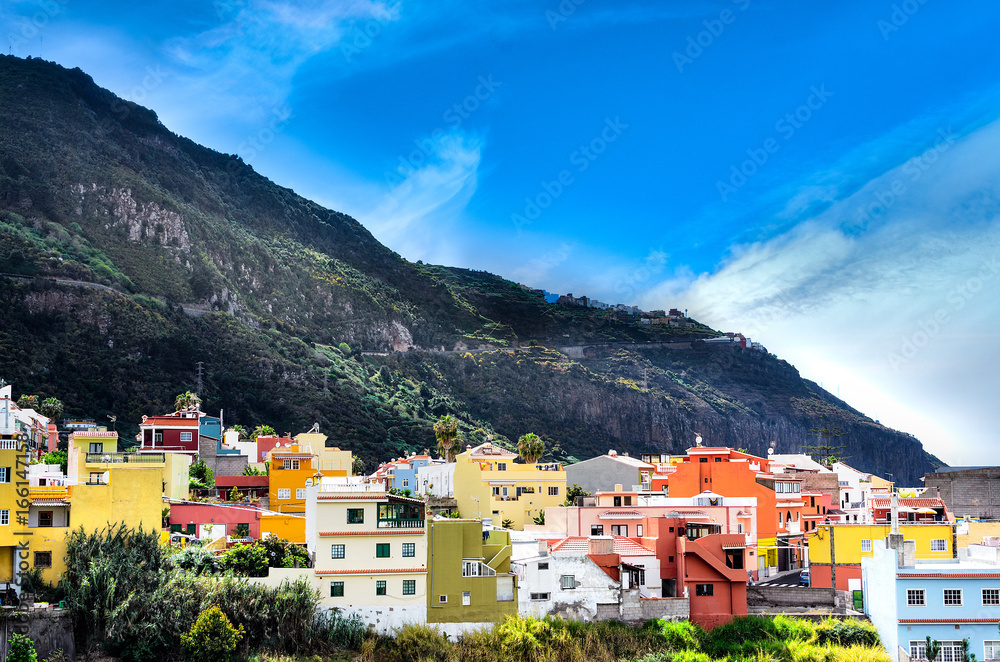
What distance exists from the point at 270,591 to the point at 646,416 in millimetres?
155974

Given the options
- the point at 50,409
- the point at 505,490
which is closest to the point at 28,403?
the point at 50,409

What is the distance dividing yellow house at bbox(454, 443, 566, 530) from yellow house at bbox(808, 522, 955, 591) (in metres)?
23.1

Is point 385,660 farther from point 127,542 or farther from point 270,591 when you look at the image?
point 127,542

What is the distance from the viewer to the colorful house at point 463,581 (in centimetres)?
4462

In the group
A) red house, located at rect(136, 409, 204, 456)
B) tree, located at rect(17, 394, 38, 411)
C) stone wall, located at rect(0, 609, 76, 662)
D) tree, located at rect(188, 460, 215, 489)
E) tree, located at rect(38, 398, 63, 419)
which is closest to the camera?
stone wall, located at rect(0, 609, 76, 662)

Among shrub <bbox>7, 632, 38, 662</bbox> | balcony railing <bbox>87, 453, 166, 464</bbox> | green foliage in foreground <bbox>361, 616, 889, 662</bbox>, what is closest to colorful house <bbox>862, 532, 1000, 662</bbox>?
green foliage in foreground <bbox>361, 616, 889, 662</bbox>

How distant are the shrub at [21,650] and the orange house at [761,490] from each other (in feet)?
122

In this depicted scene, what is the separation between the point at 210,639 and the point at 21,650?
6706 millimetres

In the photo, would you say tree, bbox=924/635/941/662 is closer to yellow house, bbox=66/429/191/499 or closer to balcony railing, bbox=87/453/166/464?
yellow house, bbox=66/429/191/499

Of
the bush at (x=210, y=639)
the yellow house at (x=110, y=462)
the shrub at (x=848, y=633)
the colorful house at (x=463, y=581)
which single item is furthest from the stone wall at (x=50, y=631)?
the shrub at (x=848, y=633)

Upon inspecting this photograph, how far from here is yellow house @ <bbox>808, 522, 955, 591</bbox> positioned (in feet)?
172

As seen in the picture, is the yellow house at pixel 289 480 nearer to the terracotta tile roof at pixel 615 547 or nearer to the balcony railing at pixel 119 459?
the balcony railing at pixel 119 459

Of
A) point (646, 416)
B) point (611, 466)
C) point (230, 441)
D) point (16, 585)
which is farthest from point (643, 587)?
point (646, 416)

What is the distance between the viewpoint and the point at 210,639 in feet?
131
